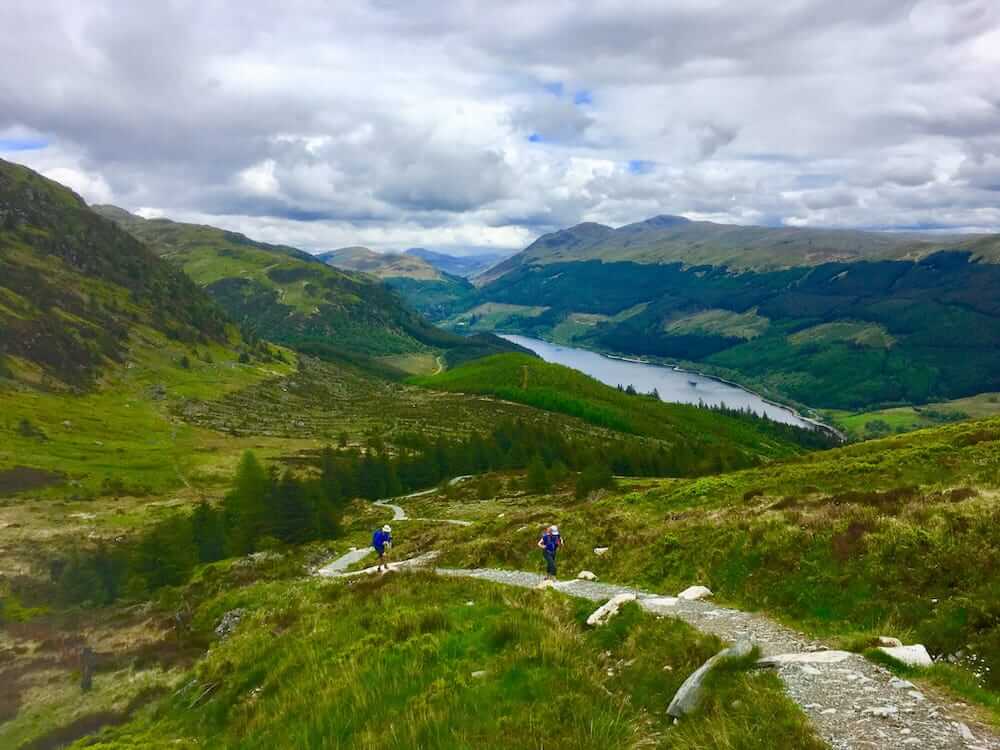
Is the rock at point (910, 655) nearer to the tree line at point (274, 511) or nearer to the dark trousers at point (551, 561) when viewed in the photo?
the dark trousers at point (551, 561)

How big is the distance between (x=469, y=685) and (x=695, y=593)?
476 inches

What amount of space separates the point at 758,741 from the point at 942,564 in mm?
11230

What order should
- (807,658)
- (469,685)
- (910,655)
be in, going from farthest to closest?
(807,658), (910,655), (469,685)

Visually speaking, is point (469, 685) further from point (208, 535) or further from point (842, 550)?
point (208, 535)

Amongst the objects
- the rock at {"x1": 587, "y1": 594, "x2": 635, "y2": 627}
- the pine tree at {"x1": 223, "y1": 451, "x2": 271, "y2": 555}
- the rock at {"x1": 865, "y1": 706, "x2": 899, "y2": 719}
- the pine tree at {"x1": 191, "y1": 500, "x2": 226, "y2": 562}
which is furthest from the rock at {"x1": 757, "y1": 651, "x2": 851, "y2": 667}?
the pine tree at {"x1": 191, "y1": 500, "x2": 226, "y2": 562}

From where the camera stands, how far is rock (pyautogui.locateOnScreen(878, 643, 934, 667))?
10398 mm

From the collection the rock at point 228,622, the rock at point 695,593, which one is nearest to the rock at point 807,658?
the rock at point 695,593

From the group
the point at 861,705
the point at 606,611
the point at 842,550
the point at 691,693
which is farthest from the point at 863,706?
the point at 842,550

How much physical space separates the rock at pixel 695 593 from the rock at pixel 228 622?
2494cm

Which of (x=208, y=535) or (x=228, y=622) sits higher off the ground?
(x=228, y=622)

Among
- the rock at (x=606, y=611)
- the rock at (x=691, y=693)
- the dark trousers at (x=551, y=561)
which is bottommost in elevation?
the dark trousers at (x=551, y=561)

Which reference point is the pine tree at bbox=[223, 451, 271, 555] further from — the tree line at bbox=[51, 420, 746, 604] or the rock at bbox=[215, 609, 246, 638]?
Result: the rock at bbox=[215, 609, 246, 638]

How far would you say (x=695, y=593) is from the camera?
19.0m

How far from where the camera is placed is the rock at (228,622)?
32.4 meters
